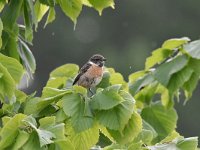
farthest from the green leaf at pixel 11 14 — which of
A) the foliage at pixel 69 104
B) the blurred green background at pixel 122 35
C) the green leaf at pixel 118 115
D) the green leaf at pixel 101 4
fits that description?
the blurred green background at pixel 122 35

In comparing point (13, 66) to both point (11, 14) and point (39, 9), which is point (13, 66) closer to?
point (11, 14)

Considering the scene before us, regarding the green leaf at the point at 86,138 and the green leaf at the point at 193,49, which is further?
the green leaf at the point at 193,49

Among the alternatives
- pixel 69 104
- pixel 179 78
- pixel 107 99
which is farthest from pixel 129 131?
pixel 179 78

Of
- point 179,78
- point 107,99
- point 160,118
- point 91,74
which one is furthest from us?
point 91,74

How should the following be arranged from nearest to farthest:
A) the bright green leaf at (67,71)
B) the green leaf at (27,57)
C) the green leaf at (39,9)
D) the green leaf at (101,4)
A: the green leaf at (27,57) → the green leaf at (101,4) → the green leaf at (39,9) → the bright green leaf at (67,71)

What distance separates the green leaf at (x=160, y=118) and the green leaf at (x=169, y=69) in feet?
1.43

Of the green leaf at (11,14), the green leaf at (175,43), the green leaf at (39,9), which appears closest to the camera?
the green leaf at (11,14)

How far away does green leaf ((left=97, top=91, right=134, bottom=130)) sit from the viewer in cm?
472

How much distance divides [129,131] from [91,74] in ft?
7.32

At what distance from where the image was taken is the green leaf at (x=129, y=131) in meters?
4.88

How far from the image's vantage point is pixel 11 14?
5.35 metres

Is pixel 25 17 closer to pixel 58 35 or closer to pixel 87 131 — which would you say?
pixel 87 131

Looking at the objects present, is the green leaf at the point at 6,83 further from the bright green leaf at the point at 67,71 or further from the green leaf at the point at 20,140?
the bright green leaf at the point at 67,71

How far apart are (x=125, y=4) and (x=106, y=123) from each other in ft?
84.7
